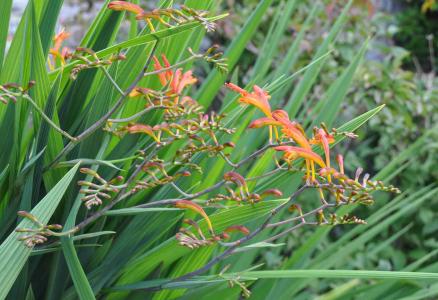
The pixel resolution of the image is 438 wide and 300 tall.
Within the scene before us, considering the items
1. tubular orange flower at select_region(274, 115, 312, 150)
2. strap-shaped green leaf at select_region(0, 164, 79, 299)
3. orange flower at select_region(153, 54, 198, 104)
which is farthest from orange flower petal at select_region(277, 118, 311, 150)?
strap-shaped green leaf at select_region(0, 164, 79, 299)

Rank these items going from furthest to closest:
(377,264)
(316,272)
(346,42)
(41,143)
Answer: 1. (346,42)
2. (377,264)
3. (41,143)
4. (316,272)

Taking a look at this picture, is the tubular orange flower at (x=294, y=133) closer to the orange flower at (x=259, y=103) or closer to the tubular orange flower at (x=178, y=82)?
the orange flower at (x=259, y=103)

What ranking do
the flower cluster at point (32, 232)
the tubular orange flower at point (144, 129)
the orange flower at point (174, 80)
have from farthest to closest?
1. the orange flower at point (174, 80)
2. the tubular orange flower at point (144, 129)
3. the flower cluster at point (32, 232)

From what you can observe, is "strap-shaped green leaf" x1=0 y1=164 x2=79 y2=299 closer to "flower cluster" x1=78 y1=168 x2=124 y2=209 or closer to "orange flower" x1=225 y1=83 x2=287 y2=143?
"flower cluster" x1=78 y1=168 x2=124 y2=209

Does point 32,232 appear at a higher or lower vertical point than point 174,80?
lower

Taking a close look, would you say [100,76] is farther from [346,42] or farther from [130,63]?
[346,42]

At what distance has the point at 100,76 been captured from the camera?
1.16 meters

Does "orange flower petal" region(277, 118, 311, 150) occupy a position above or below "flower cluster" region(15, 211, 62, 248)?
above

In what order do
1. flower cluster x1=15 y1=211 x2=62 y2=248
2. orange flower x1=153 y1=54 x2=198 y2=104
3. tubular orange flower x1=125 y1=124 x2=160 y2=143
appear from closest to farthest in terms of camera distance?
flower cluster x1=15 y1=211 x2=62 y2=248 < tubular orange flower x1=125 y1=124 x2=160 y2=143 < orange flower x1=153 y1=54 x2=198 y2=104

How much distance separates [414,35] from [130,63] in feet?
18.5

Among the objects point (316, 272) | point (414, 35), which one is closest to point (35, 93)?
point (316, 272)

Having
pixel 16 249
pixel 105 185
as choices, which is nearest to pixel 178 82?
pixel 105 185

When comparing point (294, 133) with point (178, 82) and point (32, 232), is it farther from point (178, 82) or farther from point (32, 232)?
point (32, 232)

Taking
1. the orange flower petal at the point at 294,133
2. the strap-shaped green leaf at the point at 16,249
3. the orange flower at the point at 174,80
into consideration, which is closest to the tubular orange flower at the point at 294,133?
the orange flower petal at the point at 294,133
